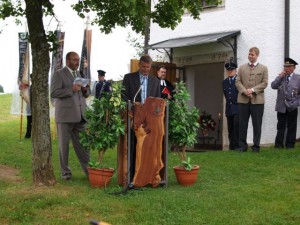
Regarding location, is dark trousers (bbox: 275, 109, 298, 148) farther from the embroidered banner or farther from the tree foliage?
the embroidered banner

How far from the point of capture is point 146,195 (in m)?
7.36

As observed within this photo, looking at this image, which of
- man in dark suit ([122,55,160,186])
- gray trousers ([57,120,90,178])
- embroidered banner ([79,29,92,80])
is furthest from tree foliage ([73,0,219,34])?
embroidered banner ([79,29,92,80])

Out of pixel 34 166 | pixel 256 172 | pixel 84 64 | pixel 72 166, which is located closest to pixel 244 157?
pixel 256 172

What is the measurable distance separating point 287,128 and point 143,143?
5346 millimetres

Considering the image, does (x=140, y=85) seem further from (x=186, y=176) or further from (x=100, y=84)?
(x=100, y=84)

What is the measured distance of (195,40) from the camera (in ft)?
47.0

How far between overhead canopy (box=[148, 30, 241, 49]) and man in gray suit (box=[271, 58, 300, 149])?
7.48ft

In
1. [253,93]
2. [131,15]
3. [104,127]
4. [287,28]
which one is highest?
[287,28]

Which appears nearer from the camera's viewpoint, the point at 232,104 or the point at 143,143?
the point at 143,143

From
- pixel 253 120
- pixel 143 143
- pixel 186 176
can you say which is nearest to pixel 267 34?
A: pixel 253 120

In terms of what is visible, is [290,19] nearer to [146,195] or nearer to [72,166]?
[72,166]

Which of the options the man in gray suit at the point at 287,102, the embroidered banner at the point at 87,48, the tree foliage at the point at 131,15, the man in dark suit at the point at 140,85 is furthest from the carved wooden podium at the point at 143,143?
the embroidered banner at the point at 87,48

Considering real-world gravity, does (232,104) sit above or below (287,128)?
above

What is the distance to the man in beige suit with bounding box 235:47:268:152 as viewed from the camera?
37.4 ft
